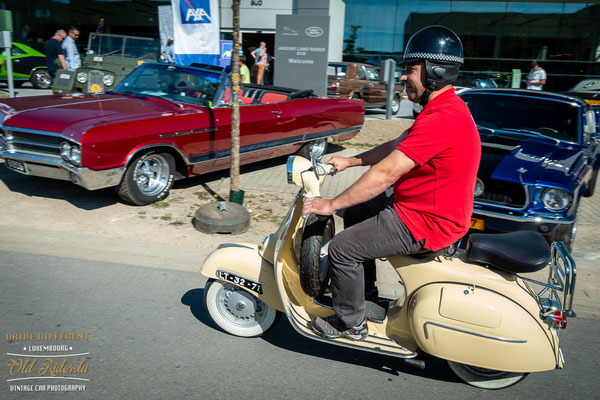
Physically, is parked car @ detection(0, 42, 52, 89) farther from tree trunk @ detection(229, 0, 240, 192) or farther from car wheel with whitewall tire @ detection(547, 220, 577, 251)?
car wheel with whitewall tire @ detection(547, 220, 577, 251)

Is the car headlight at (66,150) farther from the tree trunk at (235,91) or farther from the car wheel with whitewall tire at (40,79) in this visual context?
the car wheel with whitewall tire at (40,79)

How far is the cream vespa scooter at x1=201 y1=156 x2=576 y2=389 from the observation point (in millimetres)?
2760

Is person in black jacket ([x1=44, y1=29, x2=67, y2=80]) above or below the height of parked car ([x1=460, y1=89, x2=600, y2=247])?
above

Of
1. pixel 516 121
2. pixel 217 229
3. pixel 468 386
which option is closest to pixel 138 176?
pixel 217 229

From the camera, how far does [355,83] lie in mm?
15758

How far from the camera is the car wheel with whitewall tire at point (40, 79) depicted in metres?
17.4

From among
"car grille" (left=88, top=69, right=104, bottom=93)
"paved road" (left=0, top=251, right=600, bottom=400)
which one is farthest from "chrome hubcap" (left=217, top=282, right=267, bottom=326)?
"car grille" (left=88, top=69, right=104, bottom=93)

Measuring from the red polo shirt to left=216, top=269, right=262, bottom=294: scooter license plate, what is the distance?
43.2 inches

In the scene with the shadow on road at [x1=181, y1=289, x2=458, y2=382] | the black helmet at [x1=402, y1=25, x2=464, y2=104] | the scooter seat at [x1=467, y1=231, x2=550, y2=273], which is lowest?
the shadow on road at [x1=181, y1=289, x2=458, y2=382]

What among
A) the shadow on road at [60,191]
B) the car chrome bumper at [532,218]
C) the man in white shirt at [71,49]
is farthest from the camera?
the man in white shirt at [71,49]

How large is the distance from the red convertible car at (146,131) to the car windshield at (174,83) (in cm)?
1

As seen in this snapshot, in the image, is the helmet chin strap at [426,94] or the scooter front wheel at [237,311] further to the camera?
the scooter front wheel at [237,311]

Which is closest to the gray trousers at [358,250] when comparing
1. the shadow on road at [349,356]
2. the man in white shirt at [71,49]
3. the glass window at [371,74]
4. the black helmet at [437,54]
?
the shadow on road at [349,356]

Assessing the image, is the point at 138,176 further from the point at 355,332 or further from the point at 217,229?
the point at 355,332
